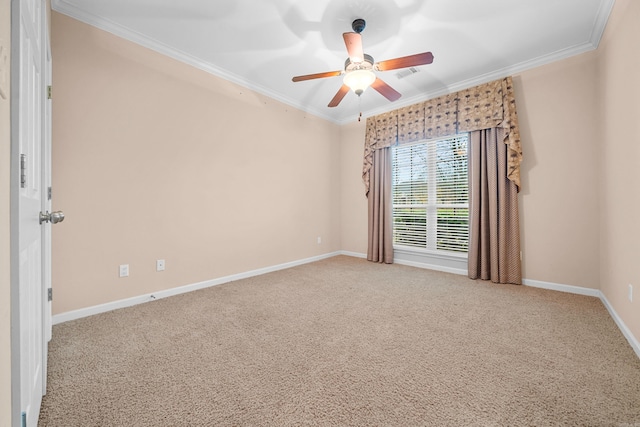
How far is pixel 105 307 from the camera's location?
242 centimetres

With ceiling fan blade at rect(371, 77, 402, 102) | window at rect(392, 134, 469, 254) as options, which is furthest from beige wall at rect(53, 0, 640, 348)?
ceiling fan blade at rect(371, 77, 402, 102)

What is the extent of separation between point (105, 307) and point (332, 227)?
3.37 metres

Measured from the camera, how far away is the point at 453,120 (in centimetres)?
359

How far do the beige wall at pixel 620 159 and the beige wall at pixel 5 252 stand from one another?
120 inches

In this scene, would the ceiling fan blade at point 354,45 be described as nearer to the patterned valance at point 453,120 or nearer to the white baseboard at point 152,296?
the patterned valance at point 453,120

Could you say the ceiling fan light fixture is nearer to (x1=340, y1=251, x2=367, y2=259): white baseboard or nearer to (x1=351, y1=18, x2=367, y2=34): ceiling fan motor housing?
(x1=351, y1=18, x2=367, y2=34): ceiling fan motor housing

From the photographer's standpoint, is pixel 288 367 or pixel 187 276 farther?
pixel 187 276

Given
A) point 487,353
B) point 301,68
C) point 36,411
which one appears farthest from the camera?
point 301,68

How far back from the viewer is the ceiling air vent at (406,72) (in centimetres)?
321

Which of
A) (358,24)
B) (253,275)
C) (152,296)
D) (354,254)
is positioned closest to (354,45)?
(358,24)

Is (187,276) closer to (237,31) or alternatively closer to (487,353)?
(237,31)

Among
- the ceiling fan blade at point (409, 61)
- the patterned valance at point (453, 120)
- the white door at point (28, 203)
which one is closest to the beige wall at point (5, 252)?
the white door at point (28, 203)

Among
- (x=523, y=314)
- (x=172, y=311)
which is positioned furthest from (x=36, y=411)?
(x=523, y=314)

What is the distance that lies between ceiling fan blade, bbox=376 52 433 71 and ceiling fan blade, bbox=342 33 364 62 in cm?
19
